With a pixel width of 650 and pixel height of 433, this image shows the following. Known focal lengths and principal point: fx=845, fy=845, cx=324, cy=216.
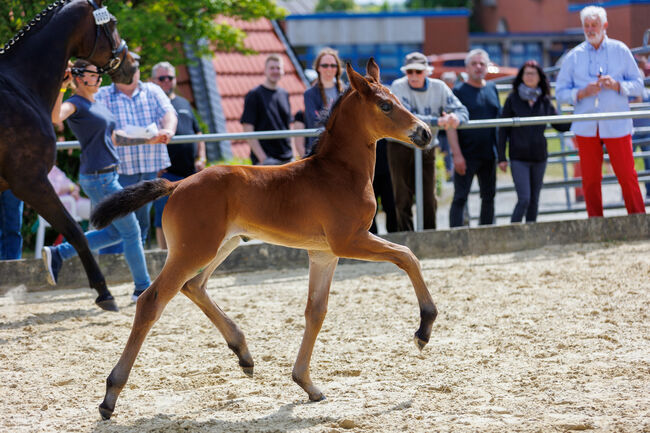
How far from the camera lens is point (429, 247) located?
8648 millimetres

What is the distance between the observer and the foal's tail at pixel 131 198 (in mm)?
4516

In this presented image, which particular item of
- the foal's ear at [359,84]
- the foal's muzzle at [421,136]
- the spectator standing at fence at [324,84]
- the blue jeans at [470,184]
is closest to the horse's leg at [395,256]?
the foal's muzzle at [421,136]

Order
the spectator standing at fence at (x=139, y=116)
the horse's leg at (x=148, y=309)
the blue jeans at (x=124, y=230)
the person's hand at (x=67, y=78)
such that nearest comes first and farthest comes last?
the horse's leg at (x=148, y=309), the person's hand at (x=67, y=78), the blue jeans at (x=124, y=230), the spectator standing at fence at (x=139, y=116)

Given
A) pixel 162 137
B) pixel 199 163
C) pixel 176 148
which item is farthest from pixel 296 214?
pixel 199 163

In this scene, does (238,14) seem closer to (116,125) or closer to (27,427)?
(116,125)

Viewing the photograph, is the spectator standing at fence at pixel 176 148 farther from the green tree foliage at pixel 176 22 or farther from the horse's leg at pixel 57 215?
the horse's leg at pixel 57 215

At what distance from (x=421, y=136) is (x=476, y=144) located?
183 inches

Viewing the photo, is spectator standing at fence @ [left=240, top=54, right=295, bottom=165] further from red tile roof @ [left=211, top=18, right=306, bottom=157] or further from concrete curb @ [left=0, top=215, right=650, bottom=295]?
red tile roof @ [left=211, top=18, right=306, bottom=157]

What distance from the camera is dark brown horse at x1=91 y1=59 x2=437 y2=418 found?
14.1ft

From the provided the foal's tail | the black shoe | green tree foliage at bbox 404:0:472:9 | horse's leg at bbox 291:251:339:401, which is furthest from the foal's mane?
green tree foliage at bbox 404:0:472:9

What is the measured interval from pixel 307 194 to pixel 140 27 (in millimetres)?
6808

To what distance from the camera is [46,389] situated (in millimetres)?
4805

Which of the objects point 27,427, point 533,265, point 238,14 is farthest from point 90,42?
point 238,14

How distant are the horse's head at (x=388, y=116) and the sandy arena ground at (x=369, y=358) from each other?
4.48ft
